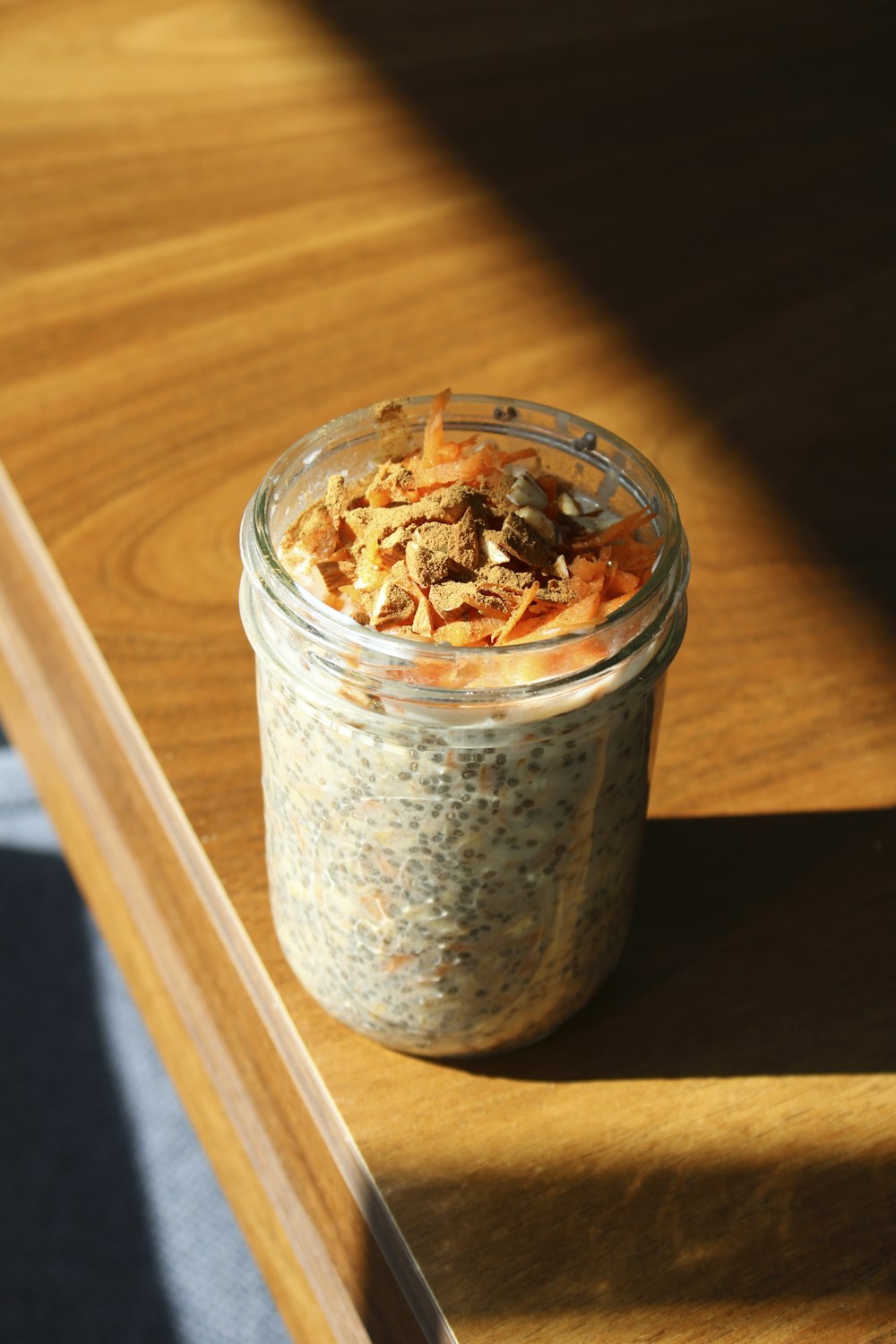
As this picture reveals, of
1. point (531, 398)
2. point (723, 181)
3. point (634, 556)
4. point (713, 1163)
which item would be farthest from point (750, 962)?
point (723, 181)

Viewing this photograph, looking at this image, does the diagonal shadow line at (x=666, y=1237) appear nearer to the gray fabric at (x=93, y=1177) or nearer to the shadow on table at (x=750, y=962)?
the shadow on table at (x=750, y=962)

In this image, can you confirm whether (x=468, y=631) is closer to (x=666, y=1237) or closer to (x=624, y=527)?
(x=624, y=527)

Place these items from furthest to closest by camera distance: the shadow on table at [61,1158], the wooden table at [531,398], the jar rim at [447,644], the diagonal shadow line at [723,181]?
1. the shadow on table at [61,1158]
2. the diagonal shadow line at [723,181]
3. the wooden table at [531,398]
4. the jar rim at [447,644]

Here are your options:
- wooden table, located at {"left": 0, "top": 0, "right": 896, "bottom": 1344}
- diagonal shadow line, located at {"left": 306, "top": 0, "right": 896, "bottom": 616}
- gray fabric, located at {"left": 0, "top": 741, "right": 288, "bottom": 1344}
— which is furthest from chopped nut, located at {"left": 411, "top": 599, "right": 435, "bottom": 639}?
gray fabric, located at {"left": 0, "top": 741, "right": 288, "bottom": 1344}

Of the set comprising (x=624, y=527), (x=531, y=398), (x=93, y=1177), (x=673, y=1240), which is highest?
(x=624, y=527)

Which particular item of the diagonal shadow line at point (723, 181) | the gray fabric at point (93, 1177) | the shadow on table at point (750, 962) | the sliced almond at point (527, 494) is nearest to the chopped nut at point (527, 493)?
the sliced almond at point (527, 494)

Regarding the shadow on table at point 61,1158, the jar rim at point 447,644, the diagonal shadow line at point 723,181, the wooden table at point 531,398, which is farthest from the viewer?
the shadow on table at point 61,1158

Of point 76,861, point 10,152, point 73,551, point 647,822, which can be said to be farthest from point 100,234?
point 647,822

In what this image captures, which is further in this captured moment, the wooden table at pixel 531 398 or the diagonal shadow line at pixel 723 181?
the diagonal shadow line at pixel 723 181
